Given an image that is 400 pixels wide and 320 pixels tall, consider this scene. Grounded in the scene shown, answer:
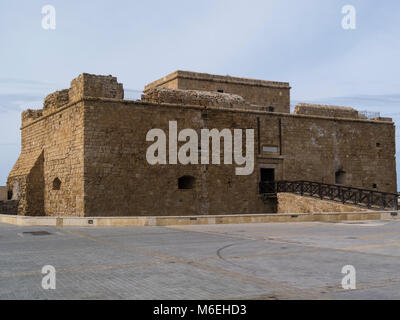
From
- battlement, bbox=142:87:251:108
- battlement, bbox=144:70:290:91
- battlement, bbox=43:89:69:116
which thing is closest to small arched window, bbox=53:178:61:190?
battlement, bbox=43:89:69:116

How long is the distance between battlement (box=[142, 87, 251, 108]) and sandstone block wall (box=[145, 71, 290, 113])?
357 cm

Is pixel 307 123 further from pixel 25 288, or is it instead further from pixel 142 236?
pixel 25 288

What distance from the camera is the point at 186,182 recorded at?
21375 millimetres

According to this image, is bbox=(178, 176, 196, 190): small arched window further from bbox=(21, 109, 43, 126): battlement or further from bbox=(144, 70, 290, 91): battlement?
bbox=(21, 109, 43, 126): battlement

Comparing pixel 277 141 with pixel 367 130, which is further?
pixel 367 130

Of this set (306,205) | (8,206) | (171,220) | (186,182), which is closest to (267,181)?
(306,205)

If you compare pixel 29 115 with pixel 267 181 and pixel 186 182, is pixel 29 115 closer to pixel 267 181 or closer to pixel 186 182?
pixel 186 182

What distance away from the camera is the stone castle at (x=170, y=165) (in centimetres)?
1914

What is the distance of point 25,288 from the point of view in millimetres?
5176

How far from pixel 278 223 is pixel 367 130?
43.6 ft

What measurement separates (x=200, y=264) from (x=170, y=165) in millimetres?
13682

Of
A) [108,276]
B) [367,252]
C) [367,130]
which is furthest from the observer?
[367,130]
